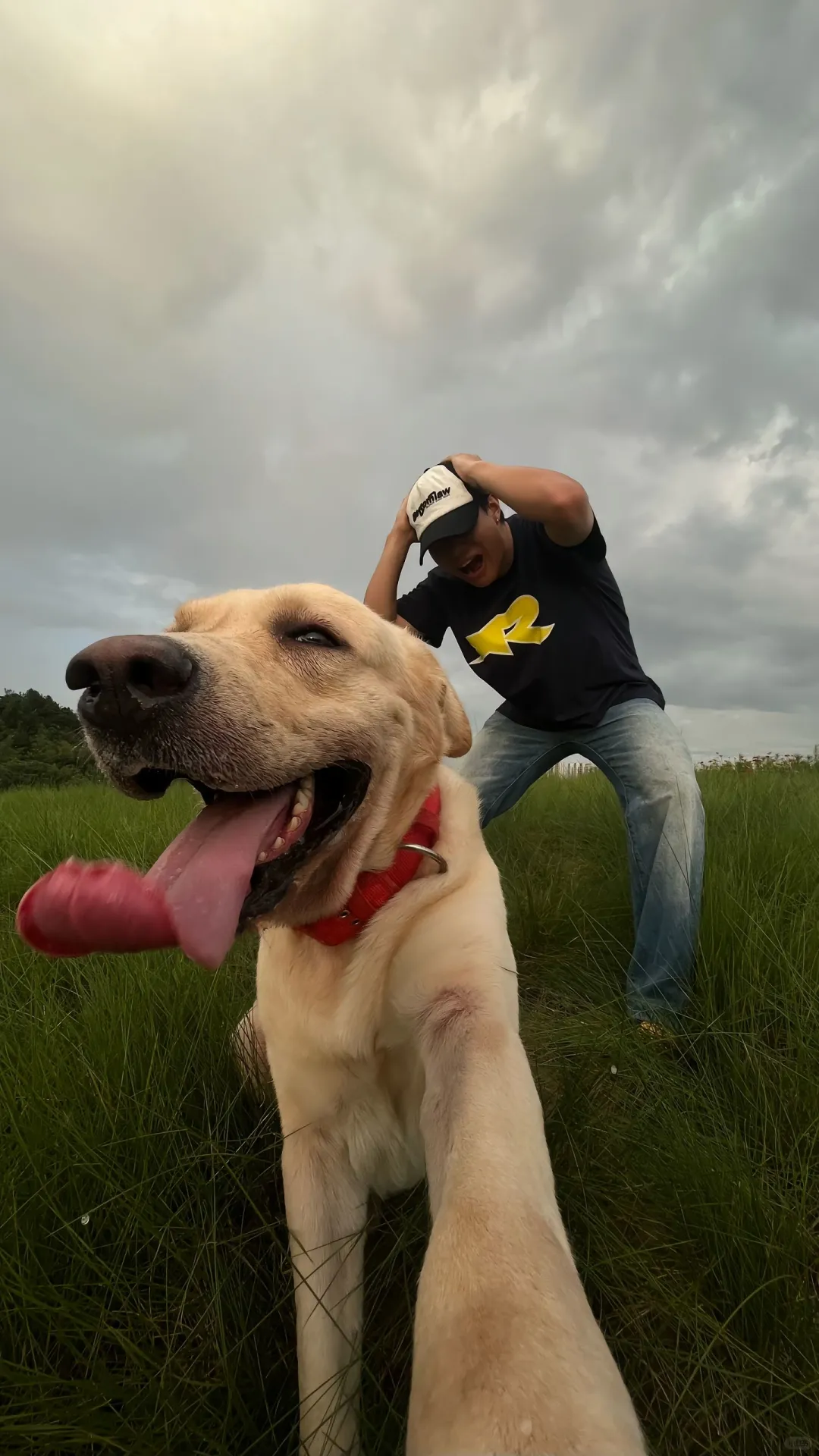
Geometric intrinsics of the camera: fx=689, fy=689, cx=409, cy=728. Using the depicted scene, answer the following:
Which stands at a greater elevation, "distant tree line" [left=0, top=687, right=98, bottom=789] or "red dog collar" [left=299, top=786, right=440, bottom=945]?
"distant tree line" [left=0, top=687, right=98, bottom=789]

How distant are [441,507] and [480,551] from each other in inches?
15.0

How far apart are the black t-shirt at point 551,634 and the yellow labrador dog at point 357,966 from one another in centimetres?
175

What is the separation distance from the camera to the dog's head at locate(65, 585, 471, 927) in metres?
1.59

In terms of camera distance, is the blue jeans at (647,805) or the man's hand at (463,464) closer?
the blue jeans at (647,805)

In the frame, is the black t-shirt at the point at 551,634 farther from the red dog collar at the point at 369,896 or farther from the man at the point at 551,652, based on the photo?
the red dog collar at the point at 369,896

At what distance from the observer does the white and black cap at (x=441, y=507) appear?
153 inches

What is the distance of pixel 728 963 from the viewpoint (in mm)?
2715

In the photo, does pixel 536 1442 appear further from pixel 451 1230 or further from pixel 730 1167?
pixel 730 1167

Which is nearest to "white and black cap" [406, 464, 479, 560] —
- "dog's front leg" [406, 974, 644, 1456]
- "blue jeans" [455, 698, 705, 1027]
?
"blue jeans" [455, 698, 705, 1027]

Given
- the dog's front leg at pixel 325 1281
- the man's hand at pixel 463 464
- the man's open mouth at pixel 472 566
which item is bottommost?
the dog's front leg at pixel 325 1281

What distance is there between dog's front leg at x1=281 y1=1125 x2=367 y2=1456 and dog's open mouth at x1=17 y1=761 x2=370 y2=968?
2.51ft

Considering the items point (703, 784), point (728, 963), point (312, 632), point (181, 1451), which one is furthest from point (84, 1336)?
point (703, 784)

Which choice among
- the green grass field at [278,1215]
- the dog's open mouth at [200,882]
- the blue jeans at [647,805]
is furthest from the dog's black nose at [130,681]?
the blue jeans at [647,805]

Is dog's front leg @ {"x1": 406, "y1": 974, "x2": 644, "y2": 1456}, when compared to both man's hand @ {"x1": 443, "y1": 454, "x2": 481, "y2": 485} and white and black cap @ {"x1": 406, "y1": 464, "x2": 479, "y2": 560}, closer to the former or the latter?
white and black cap @ {"x1": 406, "y1": 464, "x2": 479, "y2": 560}
